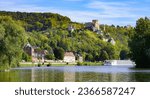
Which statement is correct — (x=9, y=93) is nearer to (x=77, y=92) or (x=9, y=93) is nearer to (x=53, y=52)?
(x=77, y=92)

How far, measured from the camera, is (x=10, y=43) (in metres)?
62.0

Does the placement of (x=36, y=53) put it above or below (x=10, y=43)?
below

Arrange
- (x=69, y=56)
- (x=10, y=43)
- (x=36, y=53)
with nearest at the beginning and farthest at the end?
(x=10, y=43) < (x=36, y=53) < (x=69, y=56)

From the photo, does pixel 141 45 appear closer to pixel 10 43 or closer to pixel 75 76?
pixel 10 43

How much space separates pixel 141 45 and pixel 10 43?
30672mm

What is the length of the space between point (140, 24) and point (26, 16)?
212 ft

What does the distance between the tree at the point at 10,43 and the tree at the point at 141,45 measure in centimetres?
2470

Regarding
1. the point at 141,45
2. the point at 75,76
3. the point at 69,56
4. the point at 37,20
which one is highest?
the point at 37,20

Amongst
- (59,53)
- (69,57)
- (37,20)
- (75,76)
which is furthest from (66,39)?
(75,76)

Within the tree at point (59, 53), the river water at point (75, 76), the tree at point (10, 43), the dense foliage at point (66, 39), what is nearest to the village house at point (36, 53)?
the dense foliage at point (66, 39)

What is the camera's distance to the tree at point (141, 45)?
3369 inches

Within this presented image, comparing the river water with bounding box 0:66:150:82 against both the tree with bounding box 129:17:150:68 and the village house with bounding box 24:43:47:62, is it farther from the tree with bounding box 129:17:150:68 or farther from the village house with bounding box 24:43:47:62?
the village house with bounding box 24:43:47:62

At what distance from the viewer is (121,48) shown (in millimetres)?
183625

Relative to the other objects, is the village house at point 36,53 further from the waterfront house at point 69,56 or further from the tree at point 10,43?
the tree at point 10,43
